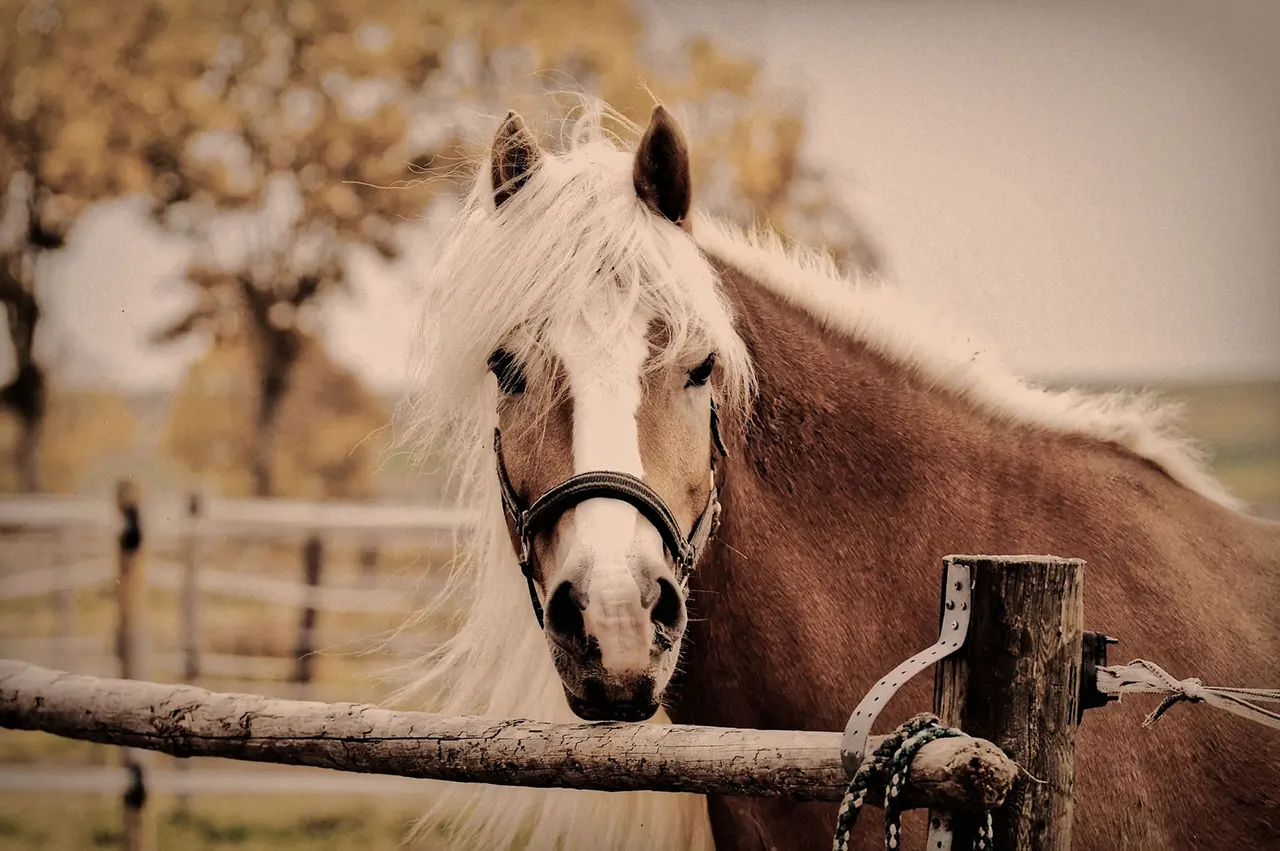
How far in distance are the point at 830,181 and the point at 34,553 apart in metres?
13.2

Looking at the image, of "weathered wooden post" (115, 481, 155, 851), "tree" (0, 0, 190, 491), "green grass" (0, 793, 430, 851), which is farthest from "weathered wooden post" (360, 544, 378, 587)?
"weathered wooden post" (115, 481, 155, 851)

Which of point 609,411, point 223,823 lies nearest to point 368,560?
point 223,823

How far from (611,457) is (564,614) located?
0.99ft

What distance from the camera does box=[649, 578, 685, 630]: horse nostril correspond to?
170cm

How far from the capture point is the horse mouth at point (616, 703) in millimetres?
1675

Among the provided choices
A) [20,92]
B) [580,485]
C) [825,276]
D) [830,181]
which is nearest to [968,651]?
[580,485]

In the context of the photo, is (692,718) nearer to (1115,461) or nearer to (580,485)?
(580,485)

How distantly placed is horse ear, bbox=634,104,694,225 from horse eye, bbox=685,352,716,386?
0.38m

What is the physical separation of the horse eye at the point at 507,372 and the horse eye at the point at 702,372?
0.36m

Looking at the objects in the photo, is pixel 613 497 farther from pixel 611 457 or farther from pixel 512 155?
pixel 512 155

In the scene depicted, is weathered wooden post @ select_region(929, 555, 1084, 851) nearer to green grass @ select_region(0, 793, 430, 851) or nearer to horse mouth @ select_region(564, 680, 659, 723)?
horse mouth @ select_region(564, 680, 659, 723)

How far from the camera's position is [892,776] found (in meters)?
1.33

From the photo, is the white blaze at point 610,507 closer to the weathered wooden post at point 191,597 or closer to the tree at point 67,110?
the weathered wooden post at point 191,597

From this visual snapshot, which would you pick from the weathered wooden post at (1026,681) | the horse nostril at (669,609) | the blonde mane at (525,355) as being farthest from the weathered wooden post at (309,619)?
the weathered wooden post at (1026,681)
